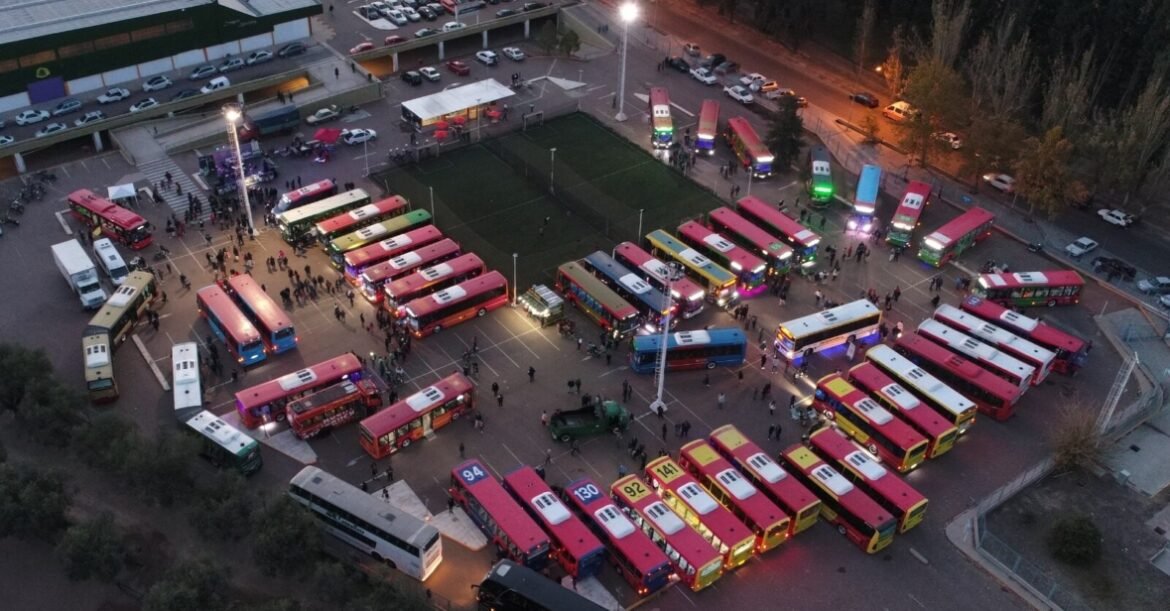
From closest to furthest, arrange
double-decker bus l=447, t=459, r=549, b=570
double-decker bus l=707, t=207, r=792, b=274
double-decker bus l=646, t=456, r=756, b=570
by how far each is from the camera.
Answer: double-decker bus l=447, t=459, r=549, b=570 < double-decker bus l=646, t=456, r=756, b=570 < double-decker bus l=707, t=207, r=792, b=274

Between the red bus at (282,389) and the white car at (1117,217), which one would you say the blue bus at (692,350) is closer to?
the red bus at (282,389)

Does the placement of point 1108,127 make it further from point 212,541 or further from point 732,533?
point 212,541

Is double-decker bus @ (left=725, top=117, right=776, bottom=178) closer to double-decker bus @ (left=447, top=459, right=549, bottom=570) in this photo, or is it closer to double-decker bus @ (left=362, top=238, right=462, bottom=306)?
double-decker bus @ (left=362, top=238, right=462, bottom=306)

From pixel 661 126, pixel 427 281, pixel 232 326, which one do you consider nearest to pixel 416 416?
pixel 427 281

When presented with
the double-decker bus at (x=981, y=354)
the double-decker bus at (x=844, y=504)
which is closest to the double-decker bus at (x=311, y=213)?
the double-decker bus at (x=844, y=504)

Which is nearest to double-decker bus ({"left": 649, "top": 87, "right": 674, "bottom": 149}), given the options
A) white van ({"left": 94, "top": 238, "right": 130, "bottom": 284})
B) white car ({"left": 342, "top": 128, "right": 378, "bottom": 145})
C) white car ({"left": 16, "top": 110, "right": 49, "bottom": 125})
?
white car ({"left": 342, "top": 128, "right": 378, "bottom": 145})

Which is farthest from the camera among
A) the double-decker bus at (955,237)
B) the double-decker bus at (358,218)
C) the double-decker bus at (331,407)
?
the double-decker bus at (955,237)

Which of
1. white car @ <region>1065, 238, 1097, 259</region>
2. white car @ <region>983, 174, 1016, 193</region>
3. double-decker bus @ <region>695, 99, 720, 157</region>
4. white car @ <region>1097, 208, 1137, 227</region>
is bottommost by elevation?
white car @ <region>1065, 238, 1097, 259</region>
